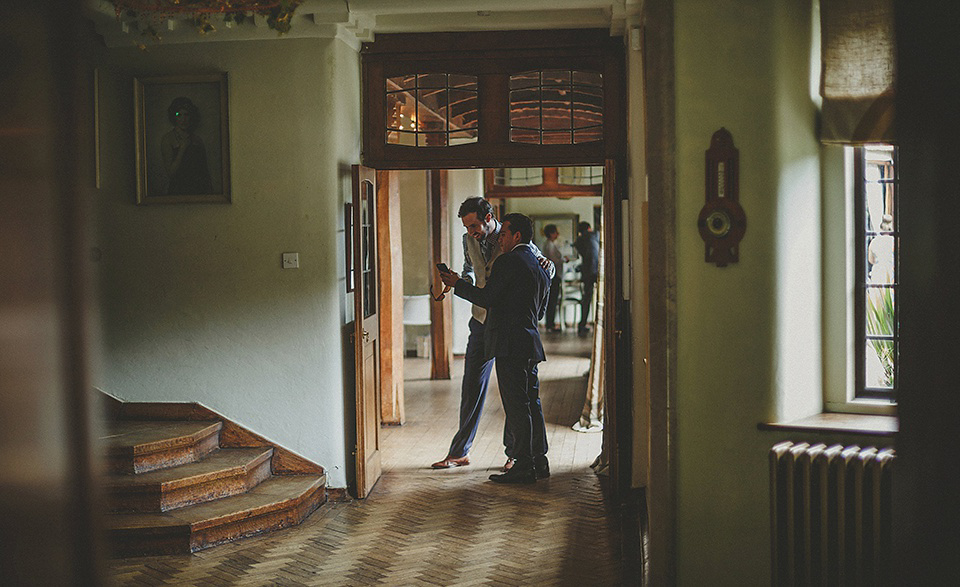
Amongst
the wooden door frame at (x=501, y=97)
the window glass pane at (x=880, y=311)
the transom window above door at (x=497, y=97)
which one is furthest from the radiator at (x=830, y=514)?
the transom window above door at (x=497, y=97)

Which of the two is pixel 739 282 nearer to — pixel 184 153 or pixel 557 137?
pixel 557 137

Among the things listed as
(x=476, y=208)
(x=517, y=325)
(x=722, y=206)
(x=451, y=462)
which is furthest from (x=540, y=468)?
(x=722, y=206)

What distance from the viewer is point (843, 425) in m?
3.51

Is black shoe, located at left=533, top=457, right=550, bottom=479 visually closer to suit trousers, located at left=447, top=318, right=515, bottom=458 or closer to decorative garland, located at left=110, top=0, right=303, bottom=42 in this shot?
suit trousers, located at left=447, top=318, right=515, bottom=458

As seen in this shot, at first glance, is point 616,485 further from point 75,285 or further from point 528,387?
point 75,285

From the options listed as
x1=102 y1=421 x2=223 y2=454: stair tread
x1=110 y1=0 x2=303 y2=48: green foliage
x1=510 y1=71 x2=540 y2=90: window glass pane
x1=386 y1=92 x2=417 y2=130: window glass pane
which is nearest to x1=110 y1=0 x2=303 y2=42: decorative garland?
x1=110 y1=0 x2=303 y2=48: green foliage

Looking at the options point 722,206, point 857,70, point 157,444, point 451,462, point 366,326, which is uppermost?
point 857,70

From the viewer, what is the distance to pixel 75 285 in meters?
1.16

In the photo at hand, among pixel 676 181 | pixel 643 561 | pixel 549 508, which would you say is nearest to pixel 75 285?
pixel 676 181

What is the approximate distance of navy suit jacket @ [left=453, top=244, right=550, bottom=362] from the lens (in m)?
5.84

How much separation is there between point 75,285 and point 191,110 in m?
5.04

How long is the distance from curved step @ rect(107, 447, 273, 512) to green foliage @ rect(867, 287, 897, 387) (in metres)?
3.64

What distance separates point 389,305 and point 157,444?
2964 mm

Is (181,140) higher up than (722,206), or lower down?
higher up
